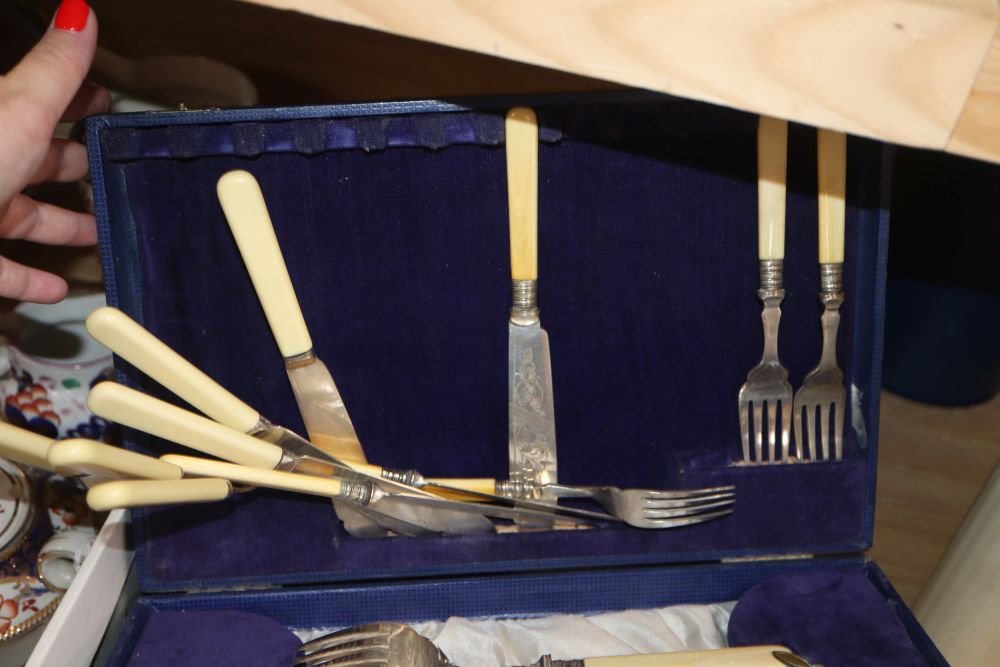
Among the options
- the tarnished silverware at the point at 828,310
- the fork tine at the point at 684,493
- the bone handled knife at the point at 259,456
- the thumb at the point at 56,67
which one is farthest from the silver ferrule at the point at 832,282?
the thumb at the point at 56,67

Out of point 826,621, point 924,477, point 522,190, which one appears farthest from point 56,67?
point 924,477

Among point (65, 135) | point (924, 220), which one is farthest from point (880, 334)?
point (65, 135)

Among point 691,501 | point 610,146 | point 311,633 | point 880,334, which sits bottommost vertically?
point 311,633

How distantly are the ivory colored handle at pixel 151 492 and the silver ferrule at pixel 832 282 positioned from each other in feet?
1.34

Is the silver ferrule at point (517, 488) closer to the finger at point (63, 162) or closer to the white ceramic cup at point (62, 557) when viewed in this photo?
the white ceramic cup at point (62, 557)

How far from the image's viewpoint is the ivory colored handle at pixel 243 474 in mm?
513

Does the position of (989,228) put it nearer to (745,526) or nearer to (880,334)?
(880,334)

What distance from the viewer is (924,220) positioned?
2.96 feet

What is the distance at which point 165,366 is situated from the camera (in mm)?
528

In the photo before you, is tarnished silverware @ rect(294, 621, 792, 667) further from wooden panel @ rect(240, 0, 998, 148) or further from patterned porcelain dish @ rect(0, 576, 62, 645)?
wooden panel @ rect(240, 0, 998, 148)

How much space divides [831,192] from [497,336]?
241mm

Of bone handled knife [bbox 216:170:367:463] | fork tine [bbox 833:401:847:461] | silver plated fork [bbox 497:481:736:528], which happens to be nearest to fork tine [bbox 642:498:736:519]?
silver plated fork [bbox 497:481:736:528]

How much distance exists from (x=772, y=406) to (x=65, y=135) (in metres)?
0.64

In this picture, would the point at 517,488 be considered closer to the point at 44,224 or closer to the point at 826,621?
the point at 826,621
